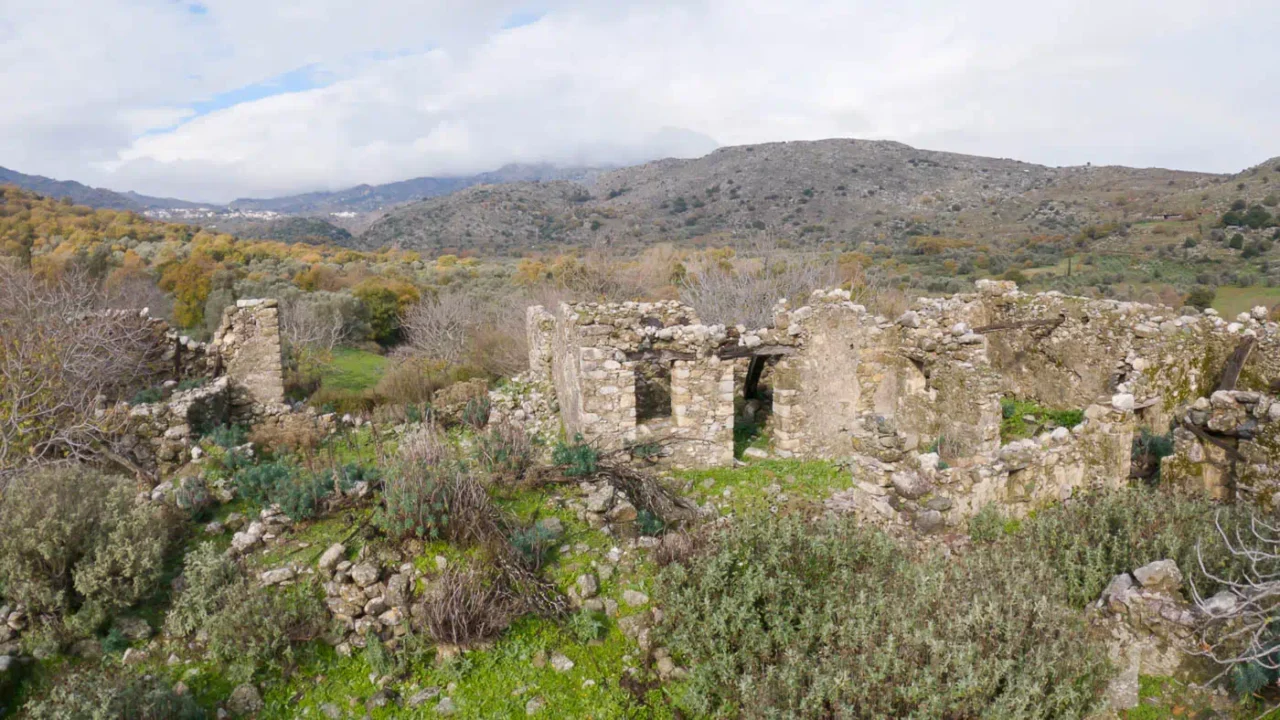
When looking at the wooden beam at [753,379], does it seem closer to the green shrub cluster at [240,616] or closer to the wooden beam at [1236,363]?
the wooden beam at [1236,363]

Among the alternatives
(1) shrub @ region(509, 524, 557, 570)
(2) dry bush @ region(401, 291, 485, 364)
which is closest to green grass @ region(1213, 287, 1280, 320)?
(2) dry bush @ region(401, 291, 485, 364)

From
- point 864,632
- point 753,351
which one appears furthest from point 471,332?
point 864,632

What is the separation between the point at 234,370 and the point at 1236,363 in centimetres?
1523

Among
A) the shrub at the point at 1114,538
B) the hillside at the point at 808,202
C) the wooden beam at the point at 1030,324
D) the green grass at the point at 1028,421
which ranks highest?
the hillside at the point at 808,202

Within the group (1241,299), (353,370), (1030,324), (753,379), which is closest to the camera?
(1030,324)

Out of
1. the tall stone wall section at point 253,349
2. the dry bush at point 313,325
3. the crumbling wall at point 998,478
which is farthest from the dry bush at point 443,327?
the crumbling wall at point 998,478

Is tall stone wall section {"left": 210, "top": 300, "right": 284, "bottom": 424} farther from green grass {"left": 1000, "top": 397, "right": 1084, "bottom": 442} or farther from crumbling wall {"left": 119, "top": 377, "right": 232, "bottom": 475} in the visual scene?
green grass {"left": 1000, "top": 397, "right": 1084, "bottom": 442}

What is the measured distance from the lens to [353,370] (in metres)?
18.9

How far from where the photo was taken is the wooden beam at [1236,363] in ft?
30.3

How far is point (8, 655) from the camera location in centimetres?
455

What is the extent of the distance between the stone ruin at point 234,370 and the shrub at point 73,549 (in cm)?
474

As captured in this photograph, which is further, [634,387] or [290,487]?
[634,387]

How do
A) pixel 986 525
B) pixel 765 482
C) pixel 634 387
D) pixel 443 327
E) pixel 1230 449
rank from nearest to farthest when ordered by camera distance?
pixel 986 525 → pixel 1230 449 → pixel 765 482 → pixel 634 387 → pixel 443 327

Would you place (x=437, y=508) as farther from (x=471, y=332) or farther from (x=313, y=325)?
(x=313, y=325)
